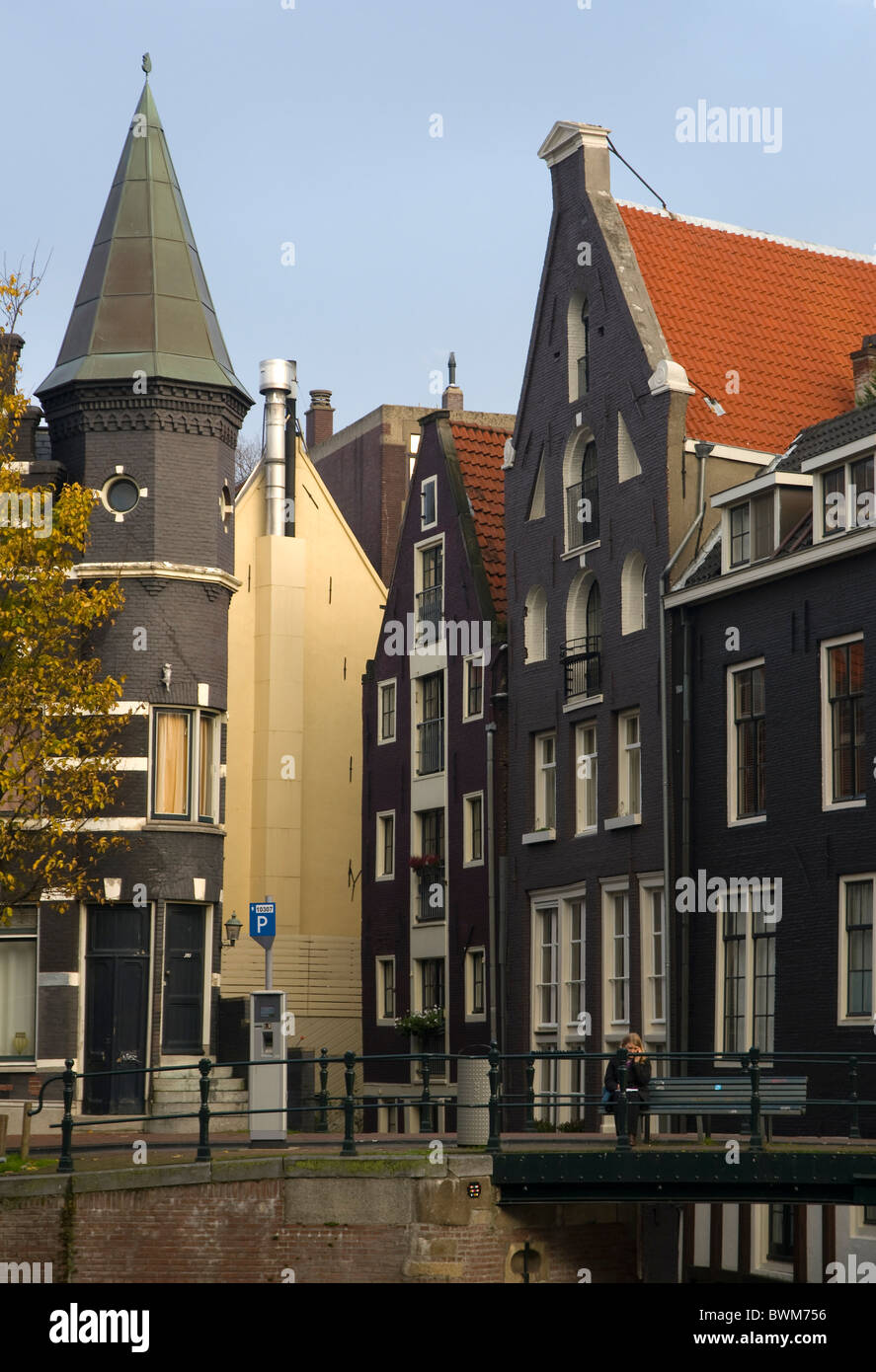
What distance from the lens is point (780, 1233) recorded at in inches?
1177

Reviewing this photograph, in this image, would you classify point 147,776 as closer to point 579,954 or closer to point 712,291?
point 579,954

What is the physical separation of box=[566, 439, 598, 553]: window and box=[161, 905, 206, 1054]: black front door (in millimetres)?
8929

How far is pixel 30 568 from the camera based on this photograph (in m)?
29.8

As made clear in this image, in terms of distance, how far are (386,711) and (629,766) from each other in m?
10.9

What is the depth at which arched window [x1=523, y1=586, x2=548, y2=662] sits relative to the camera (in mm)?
38844

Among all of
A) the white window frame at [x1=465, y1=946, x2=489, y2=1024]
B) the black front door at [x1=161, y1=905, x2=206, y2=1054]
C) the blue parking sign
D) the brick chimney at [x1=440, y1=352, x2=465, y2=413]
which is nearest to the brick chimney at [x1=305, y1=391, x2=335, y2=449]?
the brick chimney at [x1=440, y1=352, x2=465, y2=413]

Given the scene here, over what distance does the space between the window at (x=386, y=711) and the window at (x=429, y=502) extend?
3418 mm

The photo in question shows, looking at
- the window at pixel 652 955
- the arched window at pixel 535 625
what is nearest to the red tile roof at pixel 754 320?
the arched window at pixel 535 625

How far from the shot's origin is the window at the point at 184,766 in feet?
122

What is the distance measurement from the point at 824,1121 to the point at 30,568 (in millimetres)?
12925

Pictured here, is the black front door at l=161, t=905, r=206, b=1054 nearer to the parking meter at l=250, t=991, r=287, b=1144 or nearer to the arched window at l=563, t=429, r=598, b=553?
the arched window at l=563, t=429, r=598, b=553

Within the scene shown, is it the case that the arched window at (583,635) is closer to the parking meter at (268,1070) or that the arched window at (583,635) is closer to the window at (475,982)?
the window at (475,982)

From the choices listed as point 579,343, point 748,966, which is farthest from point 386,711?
point 748,966

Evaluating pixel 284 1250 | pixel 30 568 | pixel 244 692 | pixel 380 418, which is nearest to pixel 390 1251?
pixel 284 1250
